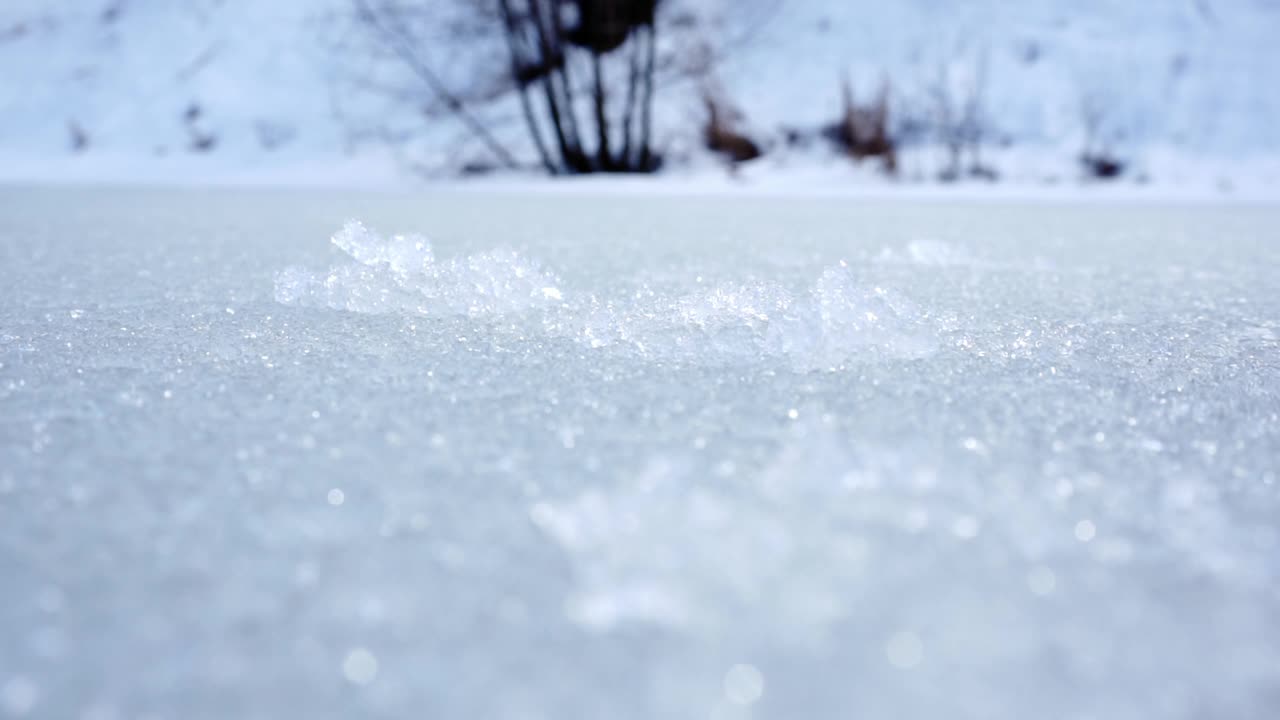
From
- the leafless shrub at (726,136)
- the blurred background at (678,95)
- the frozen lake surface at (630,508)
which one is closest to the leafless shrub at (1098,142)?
the blurred background at (678,95)

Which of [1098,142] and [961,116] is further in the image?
[961,116]

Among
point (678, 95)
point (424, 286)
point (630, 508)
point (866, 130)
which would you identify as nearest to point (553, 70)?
point (678, 95)

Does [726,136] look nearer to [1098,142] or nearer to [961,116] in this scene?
[961,116]

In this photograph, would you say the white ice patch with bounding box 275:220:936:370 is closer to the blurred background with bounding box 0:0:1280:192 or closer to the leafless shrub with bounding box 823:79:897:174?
the blurred background with bounding box 0:0:1280:192

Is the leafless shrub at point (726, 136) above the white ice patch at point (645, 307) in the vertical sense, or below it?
below

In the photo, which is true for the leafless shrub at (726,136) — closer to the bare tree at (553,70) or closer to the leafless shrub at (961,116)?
the bare tree at (553,70)

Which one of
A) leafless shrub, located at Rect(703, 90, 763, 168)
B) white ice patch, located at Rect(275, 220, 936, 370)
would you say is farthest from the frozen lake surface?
leafless shrub, located at Rect(703, 90, 763, 168)
